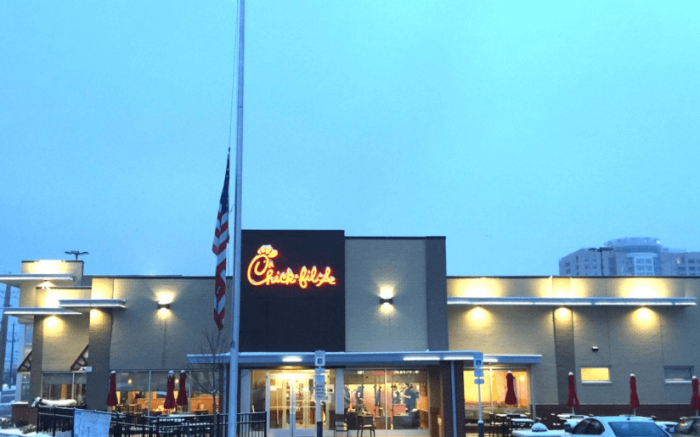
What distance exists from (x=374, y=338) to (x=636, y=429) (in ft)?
42.9

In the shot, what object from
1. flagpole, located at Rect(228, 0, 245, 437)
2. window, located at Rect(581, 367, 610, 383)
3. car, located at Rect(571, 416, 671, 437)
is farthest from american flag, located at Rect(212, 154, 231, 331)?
window, located at Rect(581, 367, 610, 383)

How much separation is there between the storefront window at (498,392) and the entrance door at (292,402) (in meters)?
7.07

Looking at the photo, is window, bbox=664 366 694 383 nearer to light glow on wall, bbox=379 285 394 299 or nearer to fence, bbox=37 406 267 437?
light glow on wall, bbox=379 285 394 299

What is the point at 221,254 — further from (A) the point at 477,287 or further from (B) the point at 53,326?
(B) the point at 53,326

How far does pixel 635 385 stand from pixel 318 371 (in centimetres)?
A: 1393

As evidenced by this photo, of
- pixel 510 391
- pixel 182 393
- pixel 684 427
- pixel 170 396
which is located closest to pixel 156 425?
pixel 170 396

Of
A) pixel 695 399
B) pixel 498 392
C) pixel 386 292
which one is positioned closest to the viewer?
pixel 695 399

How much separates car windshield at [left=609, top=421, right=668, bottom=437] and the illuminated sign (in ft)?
45.2

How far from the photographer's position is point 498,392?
32188 millimetres

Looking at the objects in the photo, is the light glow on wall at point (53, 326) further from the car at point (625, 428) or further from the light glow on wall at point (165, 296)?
the car at point (625, 428)

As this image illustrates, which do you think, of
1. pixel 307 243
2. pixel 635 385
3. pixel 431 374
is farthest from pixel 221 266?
pixel 635 385

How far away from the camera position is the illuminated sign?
29.5 m

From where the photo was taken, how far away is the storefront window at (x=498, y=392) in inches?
1261

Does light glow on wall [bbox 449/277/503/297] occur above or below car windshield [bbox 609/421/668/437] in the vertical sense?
above
